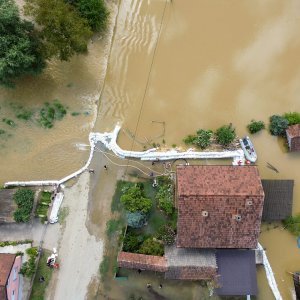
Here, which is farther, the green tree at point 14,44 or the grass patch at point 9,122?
the grass patch at point 9,122

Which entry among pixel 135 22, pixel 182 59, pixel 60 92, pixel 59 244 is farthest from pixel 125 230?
pixel 135 22

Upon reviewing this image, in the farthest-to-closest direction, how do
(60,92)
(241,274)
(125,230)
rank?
(60,92), (125,230), (241,274)

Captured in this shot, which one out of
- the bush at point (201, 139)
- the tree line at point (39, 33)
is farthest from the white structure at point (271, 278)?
the tree line at point (39, 33)

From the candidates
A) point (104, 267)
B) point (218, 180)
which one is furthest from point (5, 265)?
point (218, 180)

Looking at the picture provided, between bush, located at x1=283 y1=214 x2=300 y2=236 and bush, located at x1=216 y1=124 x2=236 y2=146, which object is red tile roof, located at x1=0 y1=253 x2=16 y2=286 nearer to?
bush, located at x1=216 y1=124 x2=236 y2=146

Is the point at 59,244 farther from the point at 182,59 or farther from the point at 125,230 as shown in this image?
the point at 182,59

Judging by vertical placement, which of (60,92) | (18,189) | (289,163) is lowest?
(18,189)

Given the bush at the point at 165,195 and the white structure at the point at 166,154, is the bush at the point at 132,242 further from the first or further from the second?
the white structure at the point at 166,154

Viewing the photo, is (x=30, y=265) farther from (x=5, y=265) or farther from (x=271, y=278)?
(x=271, y=278)
